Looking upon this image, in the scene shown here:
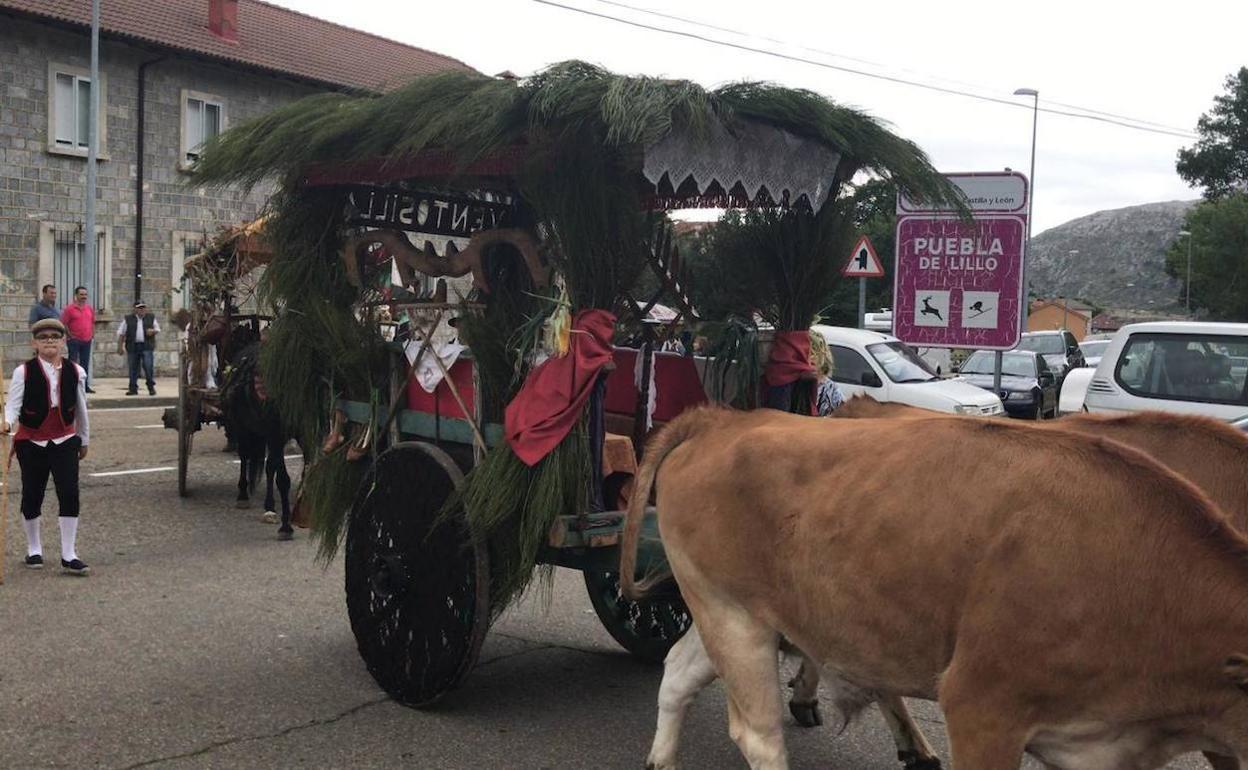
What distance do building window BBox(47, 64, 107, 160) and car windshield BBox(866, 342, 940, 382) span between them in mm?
17295

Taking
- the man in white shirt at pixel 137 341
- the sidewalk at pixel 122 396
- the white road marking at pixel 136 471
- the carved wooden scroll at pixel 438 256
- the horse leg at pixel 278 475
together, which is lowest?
the sidewalk at pixel 122 396

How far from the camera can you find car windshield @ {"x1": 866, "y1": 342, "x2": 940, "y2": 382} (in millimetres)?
15570

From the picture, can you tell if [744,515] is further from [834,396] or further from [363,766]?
[834,396]

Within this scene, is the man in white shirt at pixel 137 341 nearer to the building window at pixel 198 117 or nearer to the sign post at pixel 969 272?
the building window at pixel 198 117

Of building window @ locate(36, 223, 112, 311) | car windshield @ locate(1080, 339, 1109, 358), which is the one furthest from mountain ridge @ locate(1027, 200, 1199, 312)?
building window @ locate(36, 223, 112, 311)

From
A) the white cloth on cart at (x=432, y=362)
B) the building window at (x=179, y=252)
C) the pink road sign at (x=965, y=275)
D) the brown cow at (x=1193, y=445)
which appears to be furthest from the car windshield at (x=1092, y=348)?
the brown cow at (x=1193, y=445)

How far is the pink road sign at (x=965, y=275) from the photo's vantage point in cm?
869

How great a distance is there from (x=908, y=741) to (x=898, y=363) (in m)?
11.5

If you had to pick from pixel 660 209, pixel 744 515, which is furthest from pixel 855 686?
pixel 660 209

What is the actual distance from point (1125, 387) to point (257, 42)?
79.6 feet

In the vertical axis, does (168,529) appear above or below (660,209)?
below

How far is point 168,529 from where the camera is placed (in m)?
9.62

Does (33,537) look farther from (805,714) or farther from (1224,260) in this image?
(1224,260)

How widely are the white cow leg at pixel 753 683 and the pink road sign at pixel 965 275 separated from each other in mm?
5332
